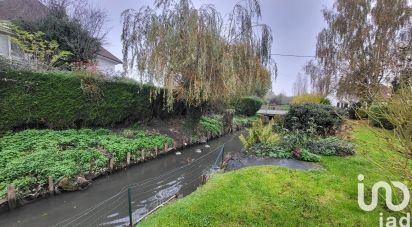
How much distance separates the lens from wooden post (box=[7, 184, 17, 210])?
14.5ft

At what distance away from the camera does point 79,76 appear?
817cm

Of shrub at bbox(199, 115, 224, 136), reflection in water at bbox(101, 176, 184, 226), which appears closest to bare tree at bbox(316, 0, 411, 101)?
A: shrub at bbox(199, 115, 224, 136)

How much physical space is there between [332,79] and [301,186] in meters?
17.3

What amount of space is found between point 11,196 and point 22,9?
38.1 ft

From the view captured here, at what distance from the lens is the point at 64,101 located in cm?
775

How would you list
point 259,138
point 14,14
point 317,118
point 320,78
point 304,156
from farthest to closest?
point 320,78
point 14,14
point 317,118
point 259,138
point 304,156

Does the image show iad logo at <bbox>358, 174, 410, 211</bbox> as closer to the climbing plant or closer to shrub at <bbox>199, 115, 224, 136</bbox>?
shrub at <bbox>199, 115, 224, 136</bbox>

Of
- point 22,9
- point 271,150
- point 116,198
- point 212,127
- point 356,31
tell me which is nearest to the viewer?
point 116,198

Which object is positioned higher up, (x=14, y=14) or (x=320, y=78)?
(x=14, y=14)

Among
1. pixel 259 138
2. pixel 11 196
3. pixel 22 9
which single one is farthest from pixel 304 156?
pixel 22 9

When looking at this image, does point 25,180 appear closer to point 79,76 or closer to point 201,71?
point 79,76

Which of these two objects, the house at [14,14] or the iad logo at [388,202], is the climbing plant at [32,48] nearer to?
the house at [14,14]

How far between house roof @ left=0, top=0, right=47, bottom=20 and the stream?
968cm

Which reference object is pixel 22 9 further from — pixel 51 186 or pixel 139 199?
pixel 139 199
